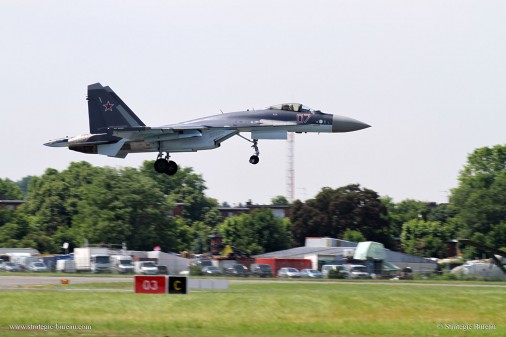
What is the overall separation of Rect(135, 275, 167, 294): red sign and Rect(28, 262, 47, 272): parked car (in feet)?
120

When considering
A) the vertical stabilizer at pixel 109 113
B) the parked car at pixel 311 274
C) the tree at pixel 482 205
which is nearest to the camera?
the vertical stabilizer at pixel 109 113

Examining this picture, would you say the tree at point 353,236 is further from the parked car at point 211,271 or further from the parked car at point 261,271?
the parked car at point 211,271

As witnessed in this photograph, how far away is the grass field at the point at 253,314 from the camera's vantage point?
36000mm

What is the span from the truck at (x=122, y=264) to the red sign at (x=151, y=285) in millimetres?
31708

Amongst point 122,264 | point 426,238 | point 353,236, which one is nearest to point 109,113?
point 122,264

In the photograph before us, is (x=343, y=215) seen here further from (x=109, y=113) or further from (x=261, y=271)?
(x=109, y=113)

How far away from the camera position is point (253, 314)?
3941 centimetres

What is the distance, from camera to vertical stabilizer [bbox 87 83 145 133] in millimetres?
47188

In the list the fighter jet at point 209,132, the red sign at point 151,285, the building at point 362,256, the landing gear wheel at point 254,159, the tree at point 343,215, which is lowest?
the red sign at point 151,285

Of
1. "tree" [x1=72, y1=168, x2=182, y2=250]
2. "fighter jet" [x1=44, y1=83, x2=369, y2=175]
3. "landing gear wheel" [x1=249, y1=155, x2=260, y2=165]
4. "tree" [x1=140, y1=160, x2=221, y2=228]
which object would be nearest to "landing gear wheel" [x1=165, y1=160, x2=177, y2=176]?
"fighter jet" [x1=44, y1=83, x2=369, y2=175]

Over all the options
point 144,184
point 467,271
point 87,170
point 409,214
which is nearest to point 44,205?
point 87,170

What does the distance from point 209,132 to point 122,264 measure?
3593 cm

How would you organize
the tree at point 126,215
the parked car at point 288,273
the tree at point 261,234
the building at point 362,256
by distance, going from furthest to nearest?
the tree at point 261,234 → the tree at point 126,215 → the building at point 362,256 → the parked car at point 288,273

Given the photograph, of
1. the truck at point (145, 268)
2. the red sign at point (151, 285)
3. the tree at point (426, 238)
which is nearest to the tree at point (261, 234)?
the tree at point (426, 238)
